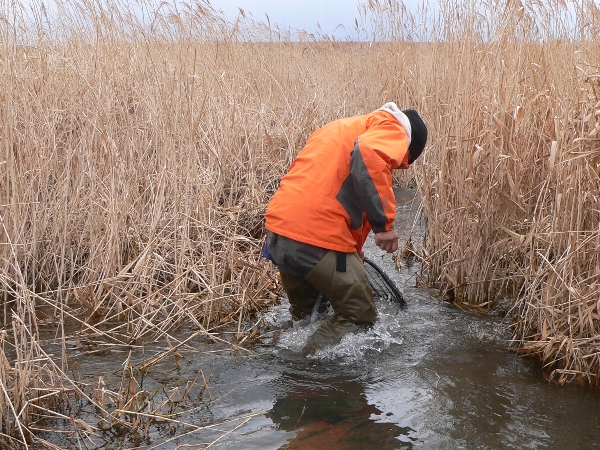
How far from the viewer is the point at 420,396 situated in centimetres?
352

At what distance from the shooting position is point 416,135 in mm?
3824

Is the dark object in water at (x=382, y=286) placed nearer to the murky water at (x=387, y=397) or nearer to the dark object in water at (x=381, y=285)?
the dark object in water at (x=381, y=285)

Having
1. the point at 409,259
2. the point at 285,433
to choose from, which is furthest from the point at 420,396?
the point at 409,259

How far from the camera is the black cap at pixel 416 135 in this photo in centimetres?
381

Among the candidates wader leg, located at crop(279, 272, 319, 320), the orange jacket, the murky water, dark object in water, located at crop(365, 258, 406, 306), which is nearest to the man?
the orange jacket

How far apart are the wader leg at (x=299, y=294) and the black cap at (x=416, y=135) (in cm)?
96

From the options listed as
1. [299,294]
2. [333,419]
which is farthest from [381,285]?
[333,419]

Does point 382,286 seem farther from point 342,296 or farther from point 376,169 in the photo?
point 376,169

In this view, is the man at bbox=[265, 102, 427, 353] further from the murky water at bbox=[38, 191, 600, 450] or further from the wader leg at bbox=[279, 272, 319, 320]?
the murky water at bbox=[38, 191, 600, 450]

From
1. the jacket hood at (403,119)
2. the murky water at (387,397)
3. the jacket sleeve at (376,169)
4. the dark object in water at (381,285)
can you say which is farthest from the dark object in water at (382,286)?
the jacket hood at (403,119)

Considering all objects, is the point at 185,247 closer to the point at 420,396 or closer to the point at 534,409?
the point at 420,396

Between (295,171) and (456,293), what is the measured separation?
69.2 inches

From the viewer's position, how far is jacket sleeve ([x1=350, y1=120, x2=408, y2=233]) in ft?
11.4

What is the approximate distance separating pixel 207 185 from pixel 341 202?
1.74 m
